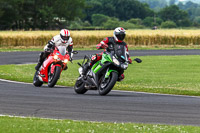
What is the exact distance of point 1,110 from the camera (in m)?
12.4

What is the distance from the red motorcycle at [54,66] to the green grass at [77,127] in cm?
707

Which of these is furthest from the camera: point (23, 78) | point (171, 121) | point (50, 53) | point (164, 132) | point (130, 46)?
point (130, 46)

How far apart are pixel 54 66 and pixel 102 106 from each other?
4818 mm

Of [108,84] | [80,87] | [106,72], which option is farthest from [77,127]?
[80,87]

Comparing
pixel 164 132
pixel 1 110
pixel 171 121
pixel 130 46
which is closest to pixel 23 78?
pixel 1 110

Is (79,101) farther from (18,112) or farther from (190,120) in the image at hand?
(190,120)

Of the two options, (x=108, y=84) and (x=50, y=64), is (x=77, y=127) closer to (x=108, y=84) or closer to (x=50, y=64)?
(x=108, y=84)

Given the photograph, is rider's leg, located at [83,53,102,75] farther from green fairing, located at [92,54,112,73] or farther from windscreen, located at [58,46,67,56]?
windscreen, located at [58,46,67,56]

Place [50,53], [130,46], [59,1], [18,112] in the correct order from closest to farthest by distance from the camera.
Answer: [18,112]
[50,53]
[130,46]
[59,1]

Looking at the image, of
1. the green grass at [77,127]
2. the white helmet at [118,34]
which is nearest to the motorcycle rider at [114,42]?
the white helmet at [118,34]

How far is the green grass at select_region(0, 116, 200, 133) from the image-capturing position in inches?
373

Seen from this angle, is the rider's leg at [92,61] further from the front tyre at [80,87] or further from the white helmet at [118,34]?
the white helmet at [118,34]

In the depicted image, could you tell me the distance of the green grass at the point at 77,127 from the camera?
9.47 meters

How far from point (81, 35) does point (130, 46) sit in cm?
494
